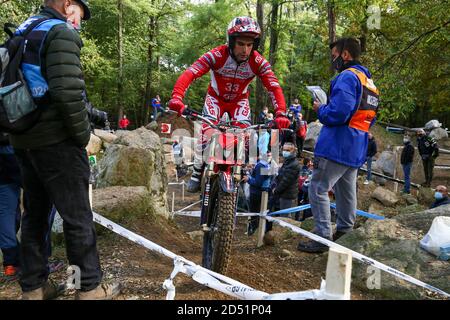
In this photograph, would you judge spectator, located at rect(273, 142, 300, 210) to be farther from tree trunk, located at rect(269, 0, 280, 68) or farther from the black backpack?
tree trunk, located at rect(269, 0, 280, 68)

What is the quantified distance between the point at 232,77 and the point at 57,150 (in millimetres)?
2661

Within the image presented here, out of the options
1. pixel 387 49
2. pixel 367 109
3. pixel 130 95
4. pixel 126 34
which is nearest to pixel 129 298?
pixel 367 109

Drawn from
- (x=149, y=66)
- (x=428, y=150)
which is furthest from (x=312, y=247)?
(x=149, y=66)

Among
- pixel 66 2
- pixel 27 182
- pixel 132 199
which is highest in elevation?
pixel 66 2

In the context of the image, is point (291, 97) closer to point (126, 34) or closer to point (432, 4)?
point (126, 34)

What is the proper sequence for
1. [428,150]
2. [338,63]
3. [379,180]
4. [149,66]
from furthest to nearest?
[149,66] → [379,180] → [428,150] → [338,63]

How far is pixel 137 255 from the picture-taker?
4.54 m

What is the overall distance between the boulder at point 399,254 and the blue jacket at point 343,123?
859mm

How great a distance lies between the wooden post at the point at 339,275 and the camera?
7.70 feet

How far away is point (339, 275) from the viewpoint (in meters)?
2.37

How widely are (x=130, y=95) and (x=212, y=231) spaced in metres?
30.6

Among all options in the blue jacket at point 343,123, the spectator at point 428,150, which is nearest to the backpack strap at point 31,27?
the blue jacket at point 343,123

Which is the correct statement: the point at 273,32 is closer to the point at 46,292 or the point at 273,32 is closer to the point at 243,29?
the point at 243,29

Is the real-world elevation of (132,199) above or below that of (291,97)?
below
